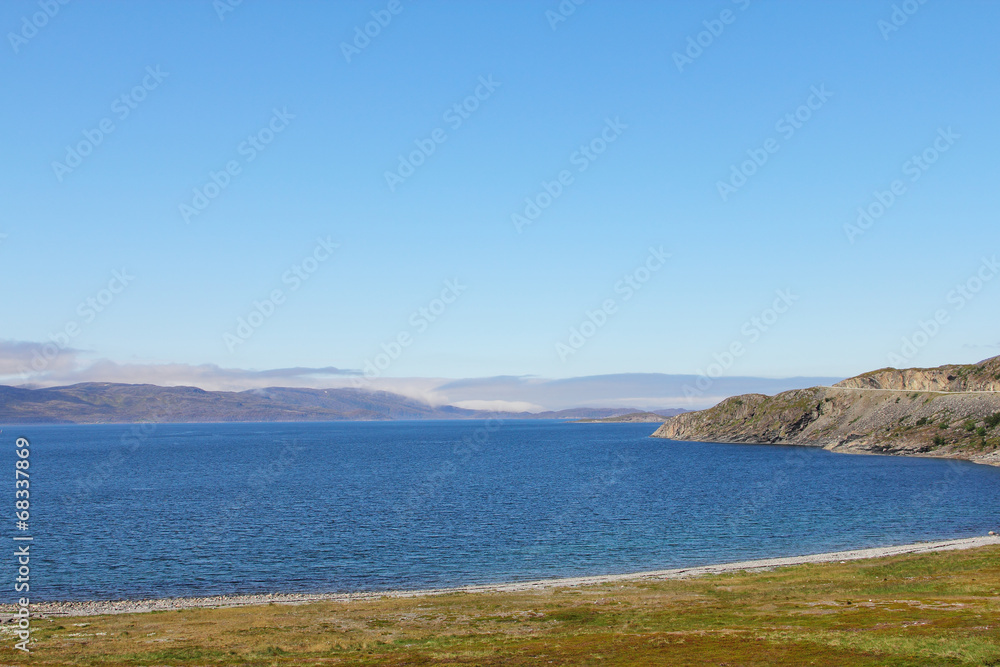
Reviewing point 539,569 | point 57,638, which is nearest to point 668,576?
point 539,569

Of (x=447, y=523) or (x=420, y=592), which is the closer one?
(x=420, y=592)

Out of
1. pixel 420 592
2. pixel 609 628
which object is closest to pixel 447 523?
pixel 420 592

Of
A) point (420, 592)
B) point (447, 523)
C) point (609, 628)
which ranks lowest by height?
point (447, 523)

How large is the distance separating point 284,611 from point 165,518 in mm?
56791

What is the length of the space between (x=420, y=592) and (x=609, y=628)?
2180 cm

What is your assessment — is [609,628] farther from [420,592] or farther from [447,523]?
[447,523]

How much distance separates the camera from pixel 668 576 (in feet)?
207

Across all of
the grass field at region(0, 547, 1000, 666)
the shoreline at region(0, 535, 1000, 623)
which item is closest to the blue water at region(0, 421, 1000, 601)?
the shoreline at region(0, 535, 1000, 623)

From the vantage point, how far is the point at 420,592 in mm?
60156

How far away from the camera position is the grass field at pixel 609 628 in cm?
3519

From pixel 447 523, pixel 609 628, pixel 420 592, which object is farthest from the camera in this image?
pixel 447 523

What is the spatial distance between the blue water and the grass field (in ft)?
42.8

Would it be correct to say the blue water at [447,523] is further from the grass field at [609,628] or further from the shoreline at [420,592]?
the grass field at [609,628]

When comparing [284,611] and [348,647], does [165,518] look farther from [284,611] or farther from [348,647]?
[348,647]
